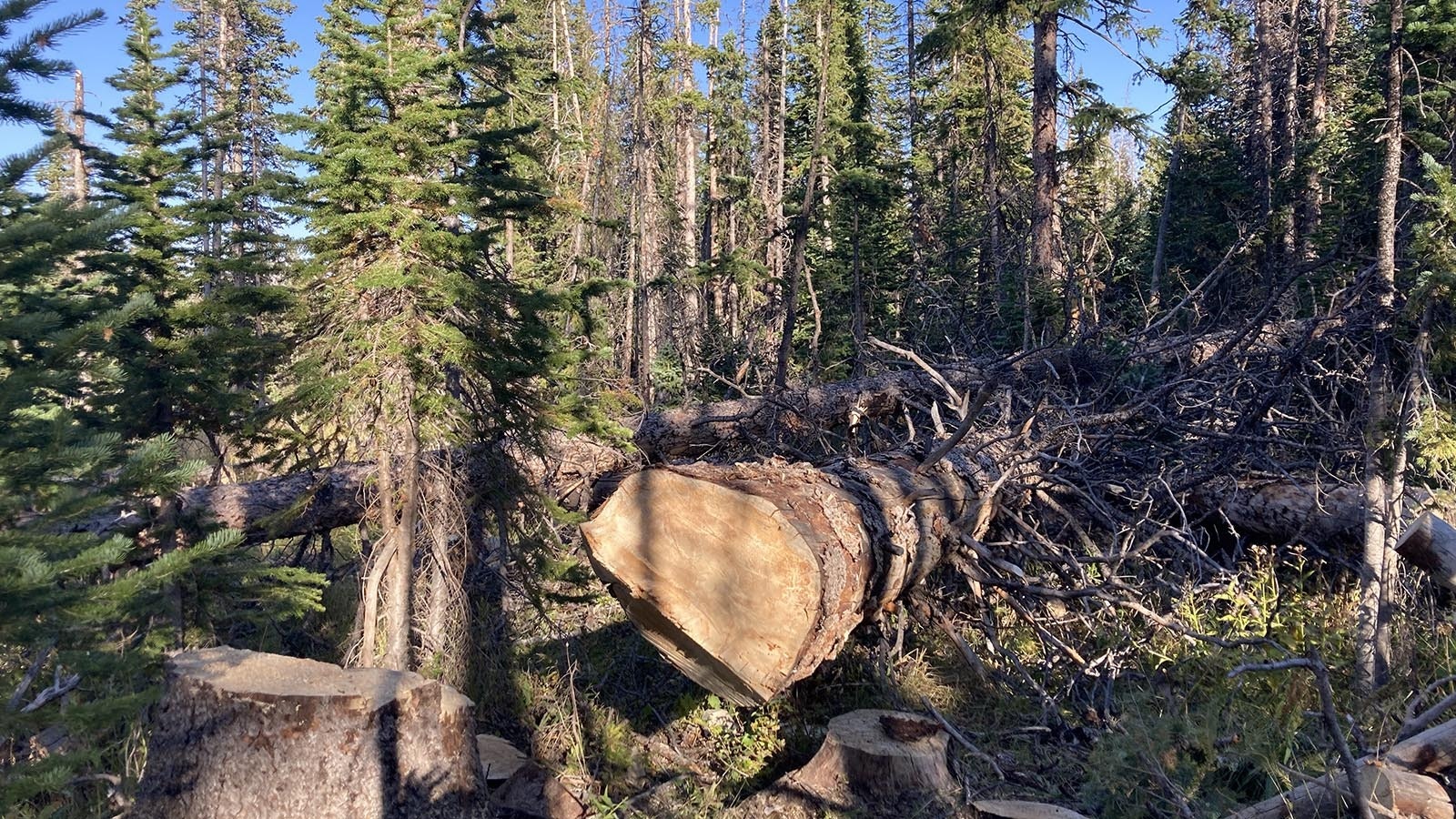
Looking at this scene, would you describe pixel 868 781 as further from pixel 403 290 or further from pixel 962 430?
pixel 403 290

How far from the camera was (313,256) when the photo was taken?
5.47 m

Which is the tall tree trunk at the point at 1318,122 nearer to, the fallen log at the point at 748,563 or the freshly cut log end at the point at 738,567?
the fallen log at the point at 748,563

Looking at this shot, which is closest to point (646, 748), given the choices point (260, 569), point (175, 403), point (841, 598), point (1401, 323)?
point (841, 598)

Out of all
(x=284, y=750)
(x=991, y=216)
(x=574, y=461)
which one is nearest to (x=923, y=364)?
(x=574, y=461)

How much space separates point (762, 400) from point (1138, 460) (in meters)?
3.36

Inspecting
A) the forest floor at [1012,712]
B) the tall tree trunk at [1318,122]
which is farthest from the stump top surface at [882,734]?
the tall tree trunk at [1318,122]

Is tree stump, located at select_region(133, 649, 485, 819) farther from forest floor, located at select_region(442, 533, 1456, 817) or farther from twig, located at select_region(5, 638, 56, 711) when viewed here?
forest floor, located at select_region(442, 533, 1456, 817)

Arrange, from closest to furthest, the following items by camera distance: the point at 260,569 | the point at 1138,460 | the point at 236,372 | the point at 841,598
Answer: the point at 841,598 < the point at 260,569 < the point at 236,372 < the point at 1138,460

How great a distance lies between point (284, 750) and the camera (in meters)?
3.53

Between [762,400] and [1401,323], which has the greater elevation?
[1401,323]

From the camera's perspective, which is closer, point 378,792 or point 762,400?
point 378,792

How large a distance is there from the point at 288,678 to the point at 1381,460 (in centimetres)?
589

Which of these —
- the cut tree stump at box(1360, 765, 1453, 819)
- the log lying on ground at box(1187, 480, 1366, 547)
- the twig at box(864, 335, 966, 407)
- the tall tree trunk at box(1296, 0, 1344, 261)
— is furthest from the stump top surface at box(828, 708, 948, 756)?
the tall tree trunk at box(1296, 0, 1344, 261)

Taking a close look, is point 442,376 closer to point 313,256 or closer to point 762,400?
point 313,256
